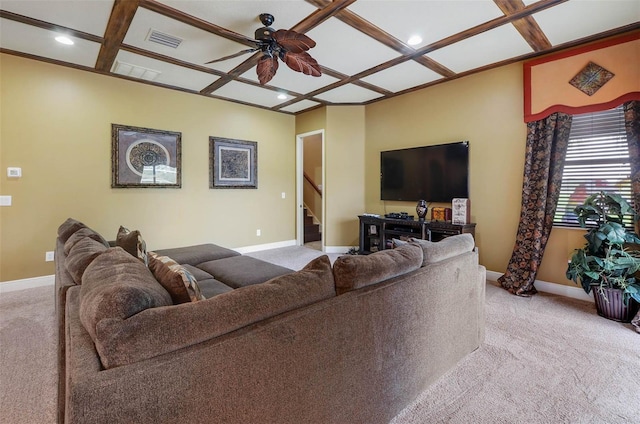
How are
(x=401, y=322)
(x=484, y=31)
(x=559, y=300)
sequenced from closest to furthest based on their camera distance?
(x=401, y=322) → (x=484, y=31) → (x=559, y=300)

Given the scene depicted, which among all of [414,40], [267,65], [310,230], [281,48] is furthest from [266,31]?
[310,230]

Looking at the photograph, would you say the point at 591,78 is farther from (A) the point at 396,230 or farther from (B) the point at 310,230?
(B) the point at 310,230

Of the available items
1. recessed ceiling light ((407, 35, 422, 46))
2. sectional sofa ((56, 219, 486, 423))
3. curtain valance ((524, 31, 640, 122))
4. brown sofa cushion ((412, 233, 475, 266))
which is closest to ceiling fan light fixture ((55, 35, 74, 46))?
sectional sofa ((56, 219, 486, 423))

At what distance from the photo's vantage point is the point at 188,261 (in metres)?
3.10

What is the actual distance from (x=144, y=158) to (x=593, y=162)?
216 inches

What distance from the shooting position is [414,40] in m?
3.17

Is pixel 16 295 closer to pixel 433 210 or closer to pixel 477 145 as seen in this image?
pixel 433 210

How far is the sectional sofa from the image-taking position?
2.80ft

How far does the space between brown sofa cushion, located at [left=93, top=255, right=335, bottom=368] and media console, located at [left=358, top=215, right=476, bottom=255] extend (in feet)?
10.2

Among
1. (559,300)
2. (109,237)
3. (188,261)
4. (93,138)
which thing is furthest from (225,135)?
(559,300)

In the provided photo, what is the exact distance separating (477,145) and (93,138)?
5038mm

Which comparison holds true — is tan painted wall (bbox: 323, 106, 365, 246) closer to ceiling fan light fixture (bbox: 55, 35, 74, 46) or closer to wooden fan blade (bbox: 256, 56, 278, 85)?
wooden fan blade (bbox: 256, 56, 278, 85)

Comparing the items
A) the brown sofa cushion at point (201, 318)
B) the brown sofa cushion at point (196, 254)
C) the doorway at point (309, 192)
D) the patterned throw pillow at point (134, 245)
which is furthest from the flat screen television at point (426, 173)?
the patterned throw pillow at point (134, 245)

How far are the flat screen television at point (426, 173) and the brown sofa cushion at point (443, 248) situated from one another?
227 centimetres
